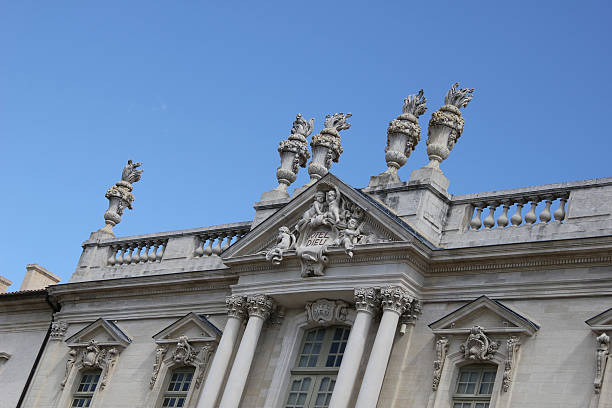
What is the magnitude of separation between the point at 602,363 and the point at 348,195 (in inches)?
257

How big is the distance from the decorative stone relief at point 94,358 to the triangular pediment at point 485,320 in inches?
344

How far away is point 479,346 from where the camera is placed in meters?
20.2

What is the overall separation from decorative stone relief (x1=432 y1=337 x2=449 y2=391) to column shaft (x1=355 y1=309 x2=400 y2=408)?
3.00 ft

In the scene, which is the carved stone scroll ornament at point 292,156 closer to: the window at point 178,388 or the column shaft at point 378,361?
the window at point 178,388

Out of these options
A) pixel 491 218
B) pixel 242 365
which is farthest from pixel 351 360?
pixel 491 218

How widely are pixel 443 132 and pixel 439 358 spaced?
189 inches

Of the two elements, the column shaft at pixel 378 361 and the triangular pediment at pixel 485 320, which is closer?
the triangular pediment at pixel 485 320

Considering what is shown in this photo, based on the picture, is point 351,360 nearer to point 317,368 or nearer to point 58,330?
point 317,368

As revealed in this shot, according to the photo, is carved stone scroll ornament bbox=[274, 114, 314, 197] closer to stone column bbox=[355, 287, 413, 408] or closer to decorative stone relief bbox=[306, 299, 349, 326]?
decorative stone relief bbox=[306, 299, 349, 326]

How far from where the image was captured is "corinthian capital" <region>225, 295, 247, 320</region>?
944 inches

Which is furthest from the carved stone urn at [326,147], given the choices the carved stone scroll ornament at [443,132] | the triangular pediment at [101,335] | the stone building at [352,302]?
the triangular pediment at [101,335]

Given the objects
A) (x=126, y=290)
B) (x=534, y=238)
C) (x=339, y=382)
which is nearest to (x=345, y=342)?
(x=339, y=382)

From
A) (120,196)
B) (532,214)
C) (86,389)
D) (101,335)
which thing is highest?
(120,196)

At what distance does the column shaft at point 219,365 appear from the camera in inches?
920
